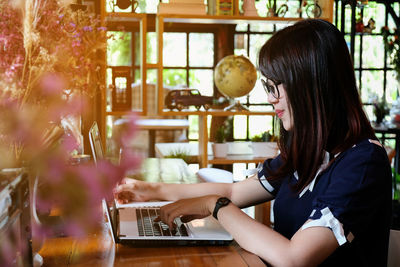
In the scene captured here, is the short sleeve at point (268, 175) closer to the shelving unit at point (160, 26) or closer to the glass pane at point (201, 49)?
the shelving unit at point (160, 26)

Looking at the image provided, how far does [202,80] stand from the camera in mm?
5941

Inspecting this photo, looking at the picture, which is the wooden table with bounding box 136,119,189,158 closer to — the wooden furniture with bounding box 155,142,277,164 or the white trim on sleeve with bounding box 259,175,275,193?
the wooden furniture with bounding box 155,142,277,164

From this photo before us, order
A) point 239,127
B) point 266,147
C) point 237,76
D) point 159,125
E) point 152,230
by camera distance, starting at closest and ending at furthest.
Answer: point 152,230
point 237,76
point 266,147
point 159,125
point 239,127

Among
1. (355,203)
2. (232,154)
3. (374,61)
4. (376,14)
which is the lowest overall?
(232,154)

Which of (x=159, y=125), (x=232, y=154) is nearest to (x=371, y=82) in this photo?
(x=159, y=125)

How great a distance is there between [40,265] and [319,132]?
72 cm

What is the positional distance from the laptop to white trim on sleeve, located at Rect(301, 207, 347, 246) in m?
0.22

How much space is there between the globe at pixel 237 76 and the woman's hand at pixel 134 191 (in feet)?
4.64

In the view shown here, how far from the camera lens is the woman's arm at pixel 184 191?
170 cm

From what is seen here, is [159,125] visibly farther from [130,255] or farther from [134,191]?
[130,255]

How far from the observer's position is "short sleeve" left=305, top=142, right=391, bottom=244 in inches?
47.3

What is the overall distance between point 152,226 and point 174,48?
15.2 feet

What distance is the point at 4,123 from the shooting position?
688 mm

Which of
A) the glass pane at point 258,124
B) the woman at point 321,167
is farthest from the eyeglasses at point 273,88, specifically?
the glass pane at point 258,124
